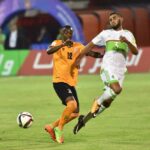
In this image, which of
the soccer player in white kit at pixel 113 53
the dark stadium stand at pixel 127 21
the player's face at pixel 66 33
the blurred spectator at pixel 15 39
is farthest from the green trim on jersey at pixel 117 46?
the dark stadium stand at pixel 127 21

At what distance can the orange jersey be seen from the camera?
47.1 feet

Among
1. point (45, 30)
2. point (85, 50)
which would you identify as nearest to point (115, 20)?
point (85, 50)

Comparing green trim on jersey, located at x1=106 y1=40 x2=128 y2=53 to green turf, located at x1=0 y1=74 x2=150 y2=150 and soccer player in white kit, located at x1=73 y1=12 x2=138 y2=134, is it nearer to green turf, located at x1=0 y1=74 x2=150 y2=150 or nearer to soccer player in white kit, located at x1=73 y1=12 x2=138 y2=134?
soccer player in white kit, located at x1=73 y1=12 x2=138 y2=134

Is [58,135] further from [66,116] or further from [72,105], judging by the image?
[72,105]

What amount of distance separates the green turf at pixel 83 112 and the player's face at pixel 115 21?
2034mm

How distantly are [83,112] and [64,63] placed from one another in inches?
188

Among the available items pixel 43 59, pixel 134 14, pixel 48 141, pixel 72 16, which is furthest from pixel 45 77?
pixel 48 141

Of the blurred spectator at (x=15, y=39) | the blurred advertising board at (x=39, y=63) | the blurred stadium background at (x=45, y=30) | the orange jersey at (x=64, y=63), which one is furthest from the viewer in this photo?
the blurred spectator at (x=15, y=39)

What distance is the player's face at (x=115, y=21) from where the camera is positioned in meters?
13.8

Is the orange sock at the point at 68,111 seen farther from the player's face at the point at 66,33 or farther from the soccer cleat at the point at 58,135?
the player's face at the point at 66,33

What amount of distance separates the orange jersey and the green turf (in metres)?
1.10

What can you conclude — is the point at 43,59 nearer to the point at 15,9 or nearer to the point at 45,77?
the point at 45,77

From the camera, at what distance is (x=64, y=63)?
569 inches

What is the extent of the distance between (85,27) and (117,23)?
68.3 ft
